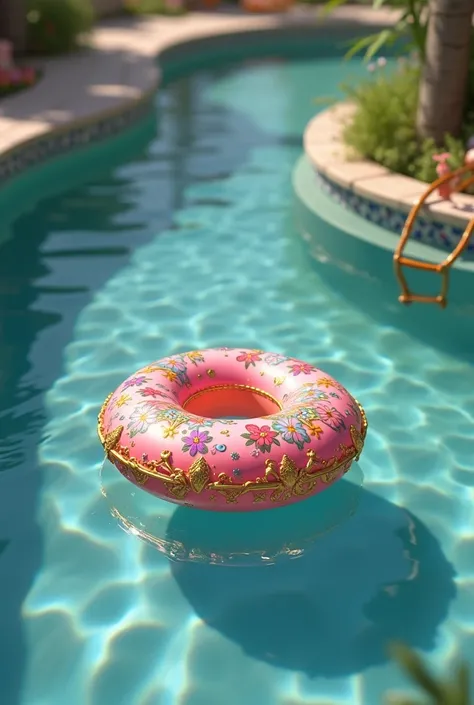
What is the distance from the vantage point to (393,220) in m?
5.98

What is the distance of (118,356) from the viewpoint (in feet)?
17.3

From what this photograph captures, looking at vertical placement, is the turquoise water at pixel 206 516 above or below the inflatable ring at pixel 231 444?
below

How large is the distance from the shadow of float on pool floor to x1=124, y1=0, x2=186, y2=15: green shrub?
15716 millimetres

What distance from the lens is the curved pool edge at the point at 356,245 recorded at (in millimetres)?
5637

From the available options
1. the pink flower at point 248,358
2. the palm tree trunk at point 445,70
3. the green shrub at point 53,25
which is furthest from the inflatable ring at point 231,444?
the green shrub at point 53,25

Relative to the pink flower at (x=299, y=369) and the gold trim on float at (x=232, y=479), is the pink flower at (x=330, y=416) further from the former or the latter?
the pink flower at (x=299, y=369)

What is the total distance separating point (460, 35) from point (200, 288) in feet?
8.75

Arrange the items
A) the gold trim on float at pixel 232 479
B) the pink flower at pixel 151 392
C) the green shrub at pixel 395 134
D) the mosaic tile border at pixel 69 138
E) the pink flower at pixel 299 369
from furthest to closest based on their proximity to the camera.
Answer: the mosaic tile border at pixel 69 138
the green shrub at pixel 395 134
the pink flower at pixel 299 369
the pink flower at pixel 151 392
the gold trim on float at pixel 232 479

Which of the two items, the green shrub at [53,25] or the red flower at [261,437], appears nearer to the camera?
the red flower at [261,437]

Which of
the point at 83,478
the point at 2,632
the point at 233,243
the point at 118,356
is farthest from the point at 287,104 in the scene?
the point at 2,632

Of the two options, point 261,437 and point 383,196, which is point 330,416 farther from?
point 383,196

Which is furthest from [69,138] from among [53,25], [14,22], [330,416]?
[330,416]

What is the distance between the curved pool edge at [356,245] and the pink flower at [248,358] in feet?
6.53

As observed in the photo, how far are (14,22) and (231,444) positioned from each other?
34.1 feet
